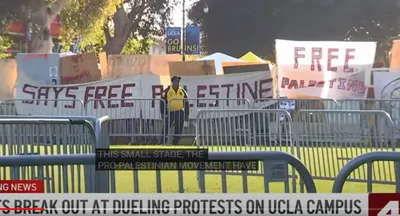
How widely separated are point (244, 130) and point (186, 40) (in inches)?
831

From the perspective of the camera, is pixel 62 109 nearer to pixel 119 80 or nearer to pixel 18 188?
pixel 119 80

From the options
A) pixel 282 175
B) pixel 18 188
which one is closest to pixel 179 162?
pixel 282 175

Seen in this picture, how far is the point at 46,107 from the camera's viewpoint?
16672mm

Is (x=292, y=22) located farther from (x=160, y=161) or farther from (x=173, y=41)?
(x=160, y=161)

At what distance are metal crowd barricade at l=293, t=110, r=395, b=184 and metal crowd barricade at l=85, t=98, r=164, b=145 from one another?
6131 mm

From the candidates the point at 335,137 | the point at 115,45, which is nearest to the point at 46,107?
the point at 335,137

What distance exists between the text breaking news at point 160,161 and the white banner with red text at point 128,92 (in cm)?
1068

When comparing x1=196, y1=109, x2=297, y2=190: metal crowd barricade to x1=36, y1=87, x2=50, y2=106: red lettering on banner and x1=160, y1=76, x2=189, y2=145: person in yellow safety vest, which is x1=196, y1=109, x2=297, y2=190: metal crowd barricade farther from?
x1=36, y1=87, x2=50, y2=106: red lettering on banner

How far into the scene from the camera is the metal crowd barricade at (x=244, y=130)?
9.28 metres

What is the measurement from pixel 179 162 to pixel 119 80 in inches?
466

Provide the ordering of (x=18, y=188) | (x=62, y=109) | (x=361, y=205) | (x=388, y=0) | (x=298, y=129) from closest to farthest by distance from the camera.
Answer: (x=361, y=205) → (x=18, y=188) → (x=298, y=129) → (x=62, y=109) → (x=388, y=0)

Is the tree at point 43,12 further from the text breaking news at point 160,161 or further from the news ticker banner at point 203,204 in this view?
the news ticker banner at point 203,204

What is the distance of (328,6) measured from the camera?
45.5 metres

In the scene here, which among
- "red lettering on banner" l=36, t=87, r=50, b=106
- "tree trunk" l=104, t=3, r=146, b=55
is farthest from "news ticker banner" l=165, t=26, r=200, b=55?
"tree trunk" l=104, t=3, r=146, b=55
